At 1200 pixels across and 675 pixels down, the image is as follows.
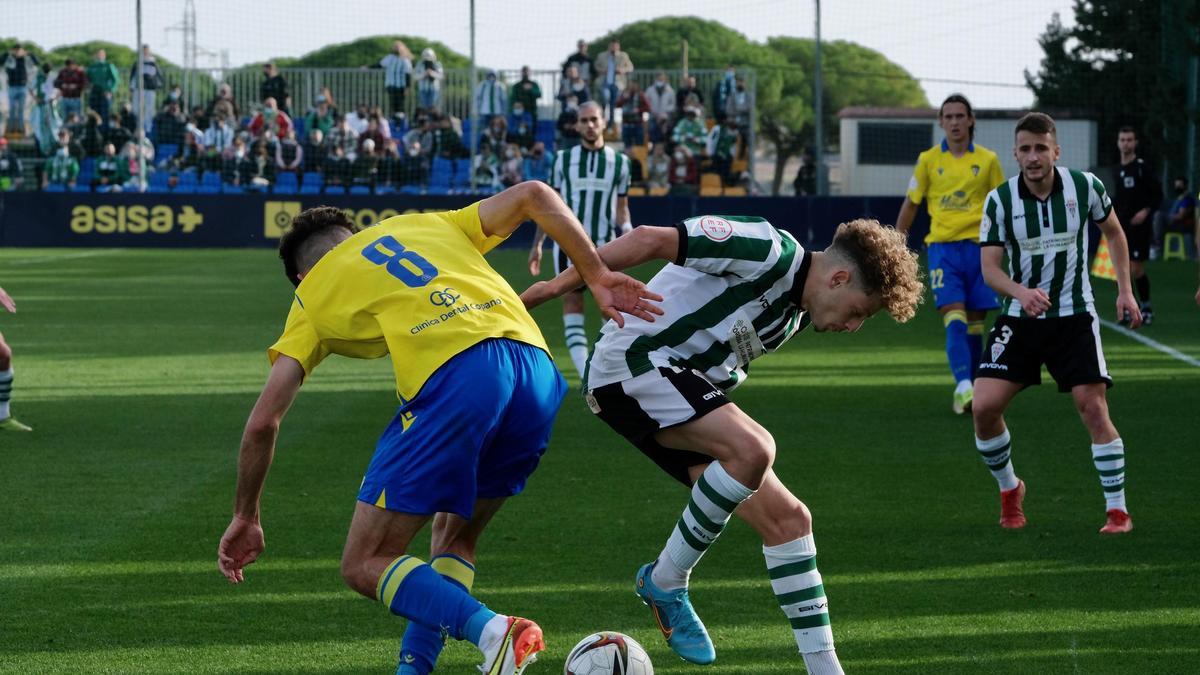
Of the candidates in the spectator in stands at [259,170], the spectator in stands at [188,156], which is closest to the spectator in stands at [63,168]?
the spectator in stands at [188,156]

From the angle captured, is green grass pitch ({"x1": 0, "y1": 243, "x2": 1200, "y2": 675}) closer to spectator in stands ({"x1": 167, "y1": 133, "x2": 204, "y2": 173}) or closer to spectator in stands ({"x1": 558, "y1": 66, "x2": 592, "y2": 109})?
spectator in stands ({"x1": 167, "y1": 133, "x2": 204, "y2": 173})

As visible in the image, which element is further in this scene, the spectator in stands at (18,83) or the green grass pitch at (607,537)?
the spectator in stands at (18,83)

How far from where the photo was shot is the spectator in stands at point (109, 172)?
3203cm

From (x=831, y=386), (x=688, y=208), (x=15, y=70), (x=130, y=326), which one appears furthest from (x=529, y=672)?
(x=15, y=70)

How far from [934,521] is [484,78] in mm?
27176

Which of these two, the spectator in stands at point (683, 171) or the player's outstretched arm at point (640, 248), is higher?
the spectator in stands at point (683, 171)

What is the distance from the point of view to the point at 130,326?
17156 mm

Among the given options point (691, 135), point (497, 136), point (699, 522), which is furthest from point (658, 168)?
point (699, 522)

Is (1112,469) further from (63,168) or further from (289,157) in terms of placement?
(63,168)

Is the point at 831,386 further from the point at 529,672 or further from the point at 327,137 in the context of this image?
the point at 327,137

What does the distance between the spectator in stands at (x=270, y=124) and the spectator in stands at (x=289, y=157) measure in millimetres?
366

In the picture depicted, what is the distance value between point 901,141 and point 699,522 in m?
41.9

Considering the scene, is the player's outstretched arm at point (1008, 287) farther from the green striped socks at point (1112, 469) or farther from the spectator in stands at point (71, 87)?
the spectator in stands at point (71, 87)

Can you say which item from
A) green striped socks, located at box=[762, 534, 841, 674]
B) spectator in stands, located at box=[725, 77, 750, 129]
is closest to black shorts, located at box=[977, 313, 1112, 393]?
green striped socks, located at box=[762, 534, 841, 674]
